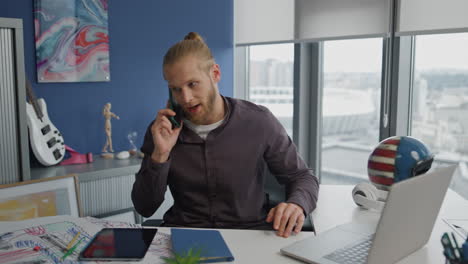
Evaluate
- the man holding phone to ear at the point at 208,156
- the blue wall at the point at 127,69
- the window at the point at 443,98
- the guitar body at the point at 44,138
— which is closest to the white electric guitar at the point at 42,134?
the guitar body at the point at 44,138

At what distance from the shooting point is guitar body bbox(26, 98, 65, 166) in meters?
2.49

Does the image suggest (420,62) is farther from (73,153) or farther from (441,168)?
(73,153)

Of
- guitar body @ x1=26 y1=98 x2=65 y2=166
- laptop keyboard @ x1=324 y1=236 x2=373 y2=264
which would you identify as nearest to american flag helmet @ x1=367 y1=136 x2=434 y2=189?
laptop keyboard @ x1=324 y1=236 x2=373 y2=264

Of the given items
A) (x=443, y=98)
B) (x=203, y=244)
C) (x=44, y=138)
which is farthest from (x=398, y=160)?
(x=44, y=138)

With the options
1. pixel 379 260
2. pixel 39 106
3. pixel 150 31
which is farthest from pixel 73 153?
pixel 379 260

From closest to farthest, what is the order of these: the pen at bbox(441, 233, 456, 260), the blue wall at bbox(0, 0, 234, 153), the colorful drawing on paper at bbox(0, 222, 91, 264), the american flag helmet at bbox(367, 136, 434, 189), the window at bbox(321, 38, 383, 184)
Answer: the pen at bbox(441, 233, 456, 260) → the colorful drawing on paper at bbox(0, 222, 91, 264) → the american flag helmet at bbox(367, 136, 434, 189) → the blue wall at bbox(0, 0, 234, 153) → the window at bbox(321, 38, 383, 184)

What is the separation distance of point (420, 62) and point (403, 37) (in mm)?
181

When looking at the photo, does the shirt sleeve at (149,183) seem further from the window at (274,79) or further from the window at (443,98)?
the window at (274,79)

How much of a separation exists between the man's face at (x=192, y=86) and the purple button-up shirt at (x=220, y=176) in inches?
3.9

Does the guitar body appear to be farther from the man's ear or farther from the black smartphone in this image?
the man's ear

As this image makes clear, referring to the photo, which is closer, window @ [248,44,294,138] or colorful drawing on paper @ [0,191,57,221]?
colorful drawing on paper @ [0,191,57,221]

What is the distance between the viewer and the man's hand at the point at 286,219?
138cm

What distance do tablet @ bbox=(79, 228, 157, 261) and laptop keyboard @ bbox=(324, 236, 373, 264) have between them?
0.49 m

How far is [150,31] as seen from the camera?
10.7ft
